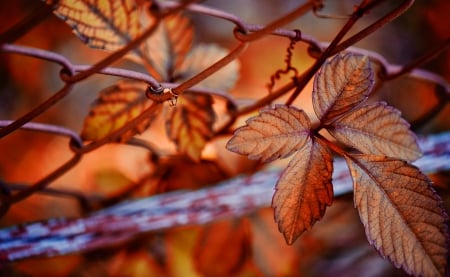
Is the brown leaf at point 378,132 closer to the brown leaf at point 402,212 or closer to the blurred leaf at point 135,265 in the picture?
the brown leaf at point 402,212

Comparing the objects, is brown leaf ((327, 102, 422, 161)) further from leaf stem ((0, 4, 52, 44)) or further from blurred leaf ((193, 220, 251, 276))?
blurred leaf ((193, 220, 251, 276))

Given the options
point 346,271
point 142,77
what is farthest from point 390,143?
point 346,271

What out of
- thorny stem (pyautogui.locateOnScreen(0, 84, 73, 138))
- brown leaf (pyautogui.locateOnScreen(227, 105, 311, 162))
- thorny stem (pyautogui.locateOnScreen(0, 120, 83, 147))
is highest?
thorny stem (pyautogui.locateOnScreen(0, 120, 83, 147))

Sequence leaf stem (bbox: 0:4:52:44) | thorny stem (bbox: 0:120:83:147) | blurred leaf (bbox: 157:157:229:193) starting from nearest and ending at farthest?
leaf stem (bbox: 0:4:52:44)
thorny stem (bbox: 0:120:83:147)
blurred leaf (bbox: 157:157:229:193)

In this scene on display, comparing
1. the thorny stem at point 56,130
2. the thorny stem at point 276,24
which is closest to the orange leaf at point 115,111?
the thorny stem at point 56,130

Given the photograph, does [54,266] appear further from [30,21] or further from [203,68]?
[30,21]

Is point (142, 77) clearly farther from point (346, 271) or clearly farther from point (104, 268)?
point (346, 271)

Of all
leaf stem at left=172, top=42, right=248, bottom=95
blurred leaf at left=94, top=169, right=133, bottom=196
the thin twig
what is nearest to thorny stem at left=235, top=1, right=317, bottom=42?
leaf stem at left=172, top=42, right=248, bottom=95
